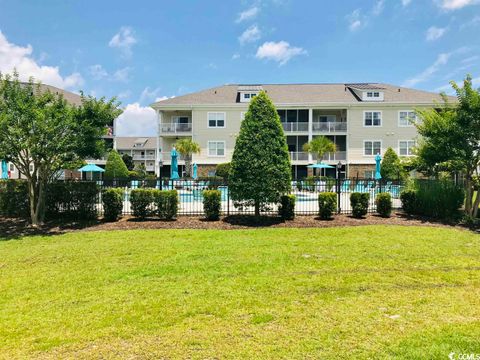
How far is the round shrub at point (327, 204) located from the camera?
39.3 feet

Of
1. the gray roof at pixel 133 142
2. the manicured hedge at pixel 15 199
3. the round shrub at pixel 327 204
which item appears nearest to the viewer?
the round shrub at pixel 327 204

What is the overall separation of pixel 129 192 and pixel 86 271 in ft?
21.6

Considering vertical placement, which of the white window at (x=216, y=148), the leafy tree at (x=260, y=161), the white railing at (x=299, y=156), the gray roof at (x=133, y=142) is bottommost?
the leafy tree at (x=260, y=161)

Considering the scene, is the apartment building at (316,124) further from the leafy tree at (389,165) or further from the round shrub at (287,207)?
the round shrub at (287,207)

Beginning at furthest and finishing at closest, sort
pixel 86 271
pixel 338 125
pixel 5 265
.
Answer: pixel 338 125, pixel 5 265, pixel 86 271

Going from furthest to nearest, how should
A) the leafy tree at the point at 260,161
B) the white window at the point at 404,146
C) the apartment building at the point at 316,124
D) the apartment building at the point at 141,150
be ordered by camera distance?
the apartment building at the point at 141,150 < the apartment building at the point at 316,124 < the white window at the point at 404,146 < the leafy tree at the point at 260,161

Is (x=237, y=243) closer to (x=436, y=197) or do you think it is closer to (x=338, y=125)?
(x=436, y=197)

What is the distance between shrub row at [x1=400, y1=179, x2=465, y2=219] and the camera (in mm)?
12297

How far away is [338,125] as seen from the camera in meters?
36.9

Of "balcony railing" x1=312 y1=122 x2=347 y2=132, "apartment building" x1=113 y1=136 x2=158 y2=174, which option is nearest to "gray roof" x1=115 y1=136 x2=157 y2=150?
"apartment building" x1=113 y1=136 x2=158 y2=174

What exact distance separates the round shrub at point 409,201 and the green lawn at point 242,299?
4.61 meters

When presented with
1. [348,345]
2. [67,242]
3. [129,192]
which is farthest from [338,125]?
[348,345]

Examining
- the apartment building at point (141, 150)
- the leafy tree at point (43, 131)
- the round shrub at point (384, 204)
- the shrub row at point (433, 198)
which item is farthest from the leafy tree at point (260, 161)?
the apartment building at point (141, 150)

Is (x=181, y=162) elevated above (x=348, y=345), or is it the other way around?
(x=181, y=162)
